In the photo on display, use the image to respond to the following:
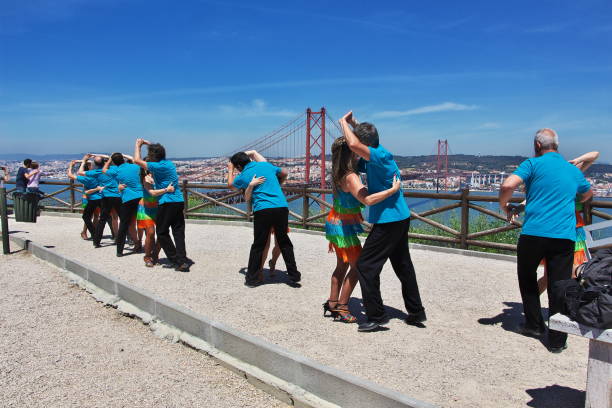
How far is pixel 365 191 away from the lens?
12.4 feet

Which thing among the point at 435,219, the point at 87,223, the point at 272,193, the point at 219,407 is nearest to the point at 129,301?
the point at 272,193

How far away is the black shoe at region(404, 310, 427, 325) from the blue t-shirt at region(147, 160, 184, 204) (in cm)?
349

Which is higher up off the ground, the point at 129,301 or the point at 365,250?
the point at 365,250

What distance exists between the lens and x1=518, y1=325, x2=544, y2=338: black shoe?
3775 millimetres

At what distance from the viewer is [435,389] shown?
9.50 ft

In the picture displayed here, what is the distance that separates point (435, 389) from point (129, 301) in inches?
136

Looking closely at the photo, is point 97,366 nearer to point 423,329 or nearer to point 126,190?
point 423,329

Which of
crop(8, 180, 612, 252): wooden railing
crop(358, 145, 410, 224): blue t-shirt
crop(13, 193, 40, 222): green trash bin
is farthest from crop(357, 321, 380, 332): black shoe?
crop(13, 193, 40, 222): green trash bin

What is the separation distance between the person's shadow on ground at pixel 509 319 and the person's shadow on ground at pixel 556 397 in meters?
1.05

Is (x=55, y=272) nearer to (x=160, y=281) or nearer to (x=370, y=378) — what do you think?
(x=160, y=281)

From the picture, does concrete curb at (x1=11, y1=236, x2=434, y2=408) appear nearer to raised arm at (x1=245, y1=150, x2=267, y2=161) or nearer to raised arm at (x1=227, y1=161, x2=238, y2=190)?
raised arm at (x1=227, y1=161, x2=238, y2=190)

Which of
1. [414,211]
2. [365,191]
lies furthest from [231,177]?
[414,211]

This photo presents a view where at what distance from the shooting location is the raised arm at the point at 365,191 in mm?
3625

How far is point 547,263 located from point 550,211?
0.42 m
